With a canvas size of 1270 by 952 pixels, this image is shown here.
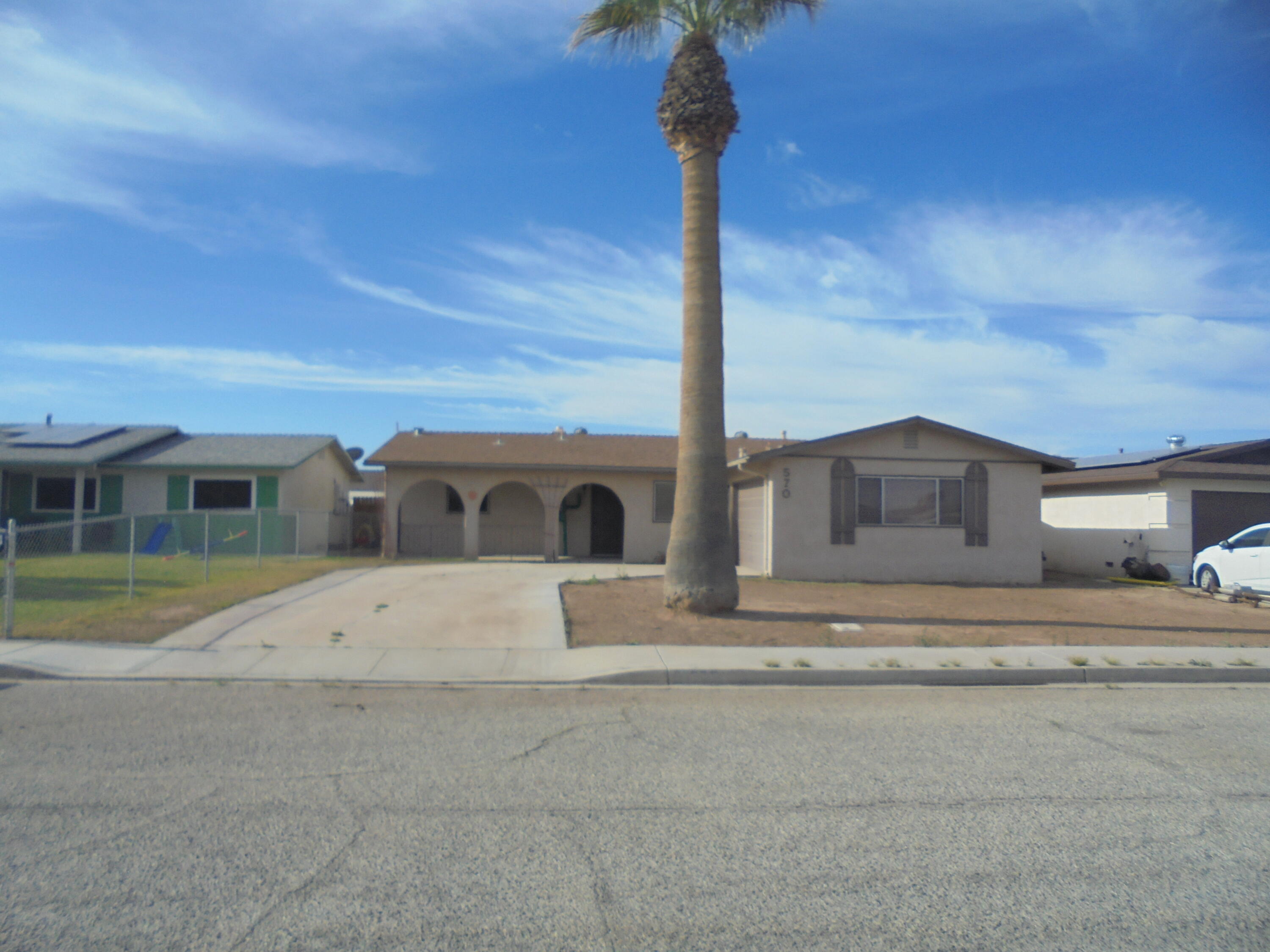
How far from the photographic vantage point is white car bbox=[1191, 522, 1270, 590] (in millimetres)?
15727

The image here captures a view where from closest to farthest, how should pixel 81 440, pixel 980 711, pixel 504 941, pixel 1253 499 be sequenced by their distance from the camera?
pixel 504 941 < pixel 980 711 < pixel 1253 499 < pixel 81 440

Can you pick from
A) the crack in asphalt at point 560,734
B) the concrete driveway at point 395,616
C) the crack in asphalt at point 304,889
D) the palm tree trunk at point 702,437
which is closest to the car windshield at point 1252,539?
the palm tree trunk at point 702,437

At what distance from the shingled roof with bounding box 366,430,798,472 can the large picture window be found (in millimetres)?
3144

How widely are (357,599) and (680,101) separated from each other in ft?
29.4

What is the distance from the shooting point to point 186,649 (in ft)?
31.4

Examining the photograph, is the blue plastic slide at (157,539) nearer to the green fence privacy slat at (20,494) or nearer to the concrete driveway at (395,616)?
the green fence privacy slat at (20,494)

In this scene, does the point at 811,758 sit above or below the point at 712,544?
below

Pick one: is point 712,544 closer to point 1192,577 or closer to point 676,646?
point 676,646

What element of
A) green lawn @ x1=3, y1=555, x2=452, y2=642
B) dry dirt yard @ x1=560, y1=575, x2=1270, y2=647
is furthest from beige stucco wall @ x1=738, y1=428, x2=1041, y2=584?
green lawn @ x1=3, y1=555, x2=452, y2=642

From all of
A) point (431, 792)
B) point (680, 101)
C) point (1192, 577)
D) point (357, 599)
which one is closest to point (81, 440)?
point (357, 599)

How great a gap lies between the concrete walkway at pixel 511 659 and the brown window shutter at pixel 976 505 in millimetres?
7968

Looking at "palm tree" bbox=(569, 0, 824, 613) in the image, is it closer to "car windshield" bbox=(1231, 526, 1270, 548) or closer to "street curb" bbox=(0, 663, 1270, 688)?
"street curb" bbox=(0, 663, 1270, 688)

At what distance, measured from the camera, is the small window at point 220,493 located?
79.9 ft

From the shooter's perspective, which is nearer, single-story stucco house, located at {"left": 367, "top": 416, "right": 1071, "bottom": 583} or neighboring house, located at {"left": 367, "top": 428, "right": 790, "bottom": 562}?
single-story stucco house, located at {"left": 367, "top": 416, "right": 1071, "bottom": 583}
